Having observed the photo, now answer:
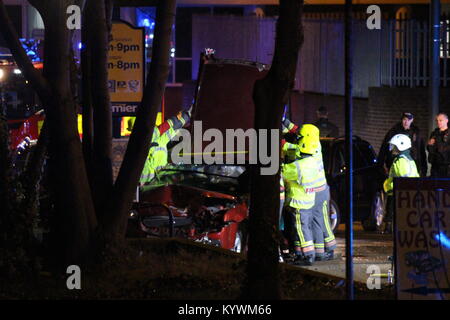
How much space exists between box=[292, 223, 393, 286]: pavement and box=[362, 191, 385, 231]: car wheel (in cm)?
49

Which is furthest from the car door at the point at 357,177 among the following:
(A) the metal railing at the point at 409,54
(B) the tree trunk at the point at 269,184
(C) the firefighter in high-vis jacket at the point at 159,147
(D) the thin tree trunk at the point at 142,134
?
(B) the tree trunk at the point at 269,184

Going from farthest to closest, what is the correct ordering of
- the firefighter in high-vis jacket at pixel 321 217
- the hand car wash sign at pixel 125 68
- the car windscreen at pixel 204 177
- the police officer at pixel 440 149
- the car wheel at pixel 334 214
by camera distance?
the police officer at pixel 440 149 → the car wheel at pixel 334 214 → the hand car wash sign at pixel 125 68 → the firefighter in high-vis jacket at pixel 321 217 → the car windscreen at pixel 204 177

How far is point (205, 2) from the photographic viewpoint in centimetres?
2728

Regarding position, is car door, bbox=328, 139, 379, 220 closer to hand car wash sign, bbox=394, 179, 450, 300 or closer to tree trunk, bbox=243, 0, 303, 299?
hand car wash sign, bbox=394, 179, 450, 300

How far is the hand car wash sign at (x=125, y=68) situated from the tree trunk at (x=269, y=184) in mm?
6635

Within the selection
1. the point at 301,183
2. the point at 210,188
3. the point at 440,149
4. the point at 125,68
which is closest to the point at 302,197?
the point at 301,183

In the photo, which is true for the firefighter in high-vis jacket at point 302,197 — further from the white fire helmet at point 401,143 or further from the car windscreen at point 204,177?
the white fire helmet at point 401,143

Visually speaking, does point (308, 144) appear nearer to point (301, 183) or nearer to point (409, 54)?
point (301, 183)

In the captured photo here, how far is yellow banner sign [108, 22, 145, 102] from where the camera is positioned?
51.3 ft

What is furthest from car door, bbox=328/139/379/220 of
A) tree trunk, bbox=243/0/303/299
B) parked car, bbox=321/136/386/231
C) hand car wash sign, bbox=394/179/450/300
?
tree trunk, bbox=243/0/303/299

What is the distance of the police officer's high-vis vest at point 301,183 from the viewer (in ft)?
44.7

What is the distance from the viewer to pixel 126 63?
52.1 ft
